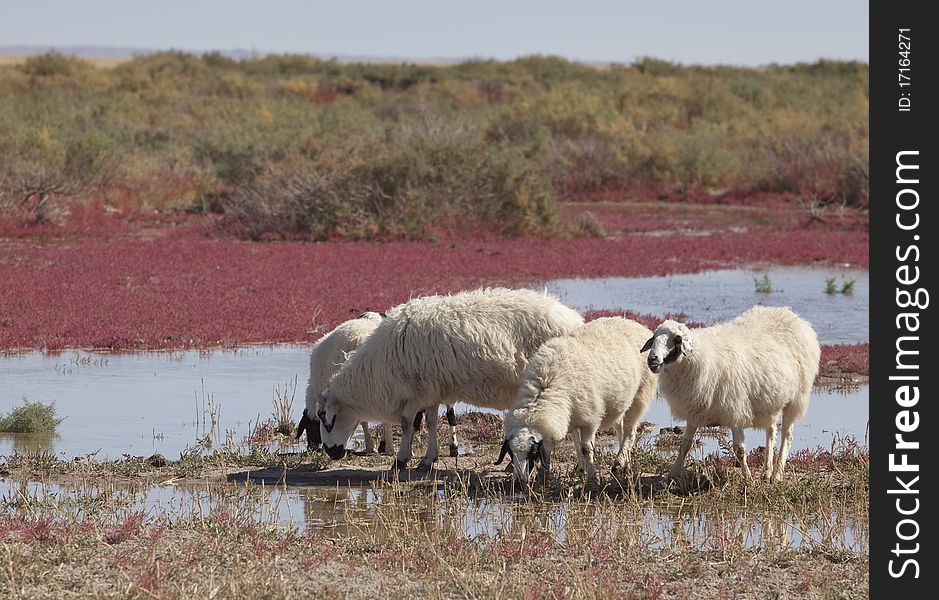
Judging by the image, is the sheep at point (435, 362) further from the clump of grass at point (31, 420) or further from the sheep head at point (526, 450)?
the clump of grass at point (31, 420)

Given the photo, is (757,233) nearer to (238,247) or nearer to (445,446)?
(238,247)

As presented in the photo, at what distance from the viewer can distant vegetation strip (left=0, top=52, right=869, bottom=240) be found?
97.6 ft

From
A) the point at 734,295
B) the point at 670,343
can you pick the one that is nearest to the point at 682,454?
the point at 670,343

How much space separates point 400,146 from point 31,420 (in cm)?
1951

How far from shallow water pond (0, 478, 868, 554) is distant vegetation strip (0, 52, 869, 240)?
19411mm

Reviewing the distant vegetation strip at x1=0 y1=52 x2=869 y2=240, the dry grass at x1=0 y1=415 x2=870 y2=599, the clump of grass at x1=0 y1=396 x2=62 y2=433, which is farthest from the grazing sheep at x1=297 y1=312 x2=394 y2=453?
the distant vegetation strip at x1=0 y1=52 x2=869 y2=240

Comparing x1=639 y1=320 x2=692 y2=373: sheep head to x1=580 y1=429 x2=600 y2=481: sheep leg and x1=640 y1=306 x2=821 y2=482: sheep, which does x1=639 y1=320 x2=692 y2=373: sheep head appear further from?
x1=580 y1=429 x2=600 y2=481: sheep leg

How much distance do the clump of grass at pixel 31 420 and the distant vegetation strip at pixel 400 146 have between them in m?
17.1

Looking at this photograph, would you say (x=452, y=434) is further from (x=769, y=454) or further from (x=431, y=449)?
(x=769, y=454)

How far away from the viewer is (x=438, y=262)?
2466cm
